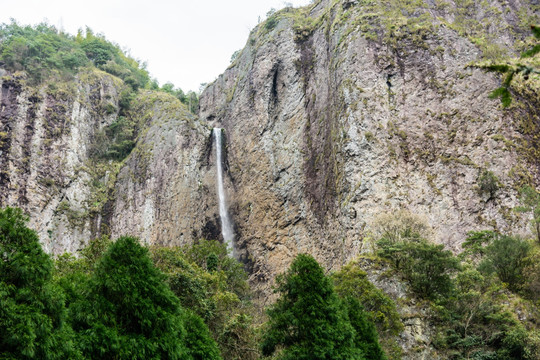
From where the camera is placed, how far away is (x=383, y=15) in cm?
3881

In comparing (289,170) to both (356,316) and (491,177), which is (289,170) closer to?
(491,177)

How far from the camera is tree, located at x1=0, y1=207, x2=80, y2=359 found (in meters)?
8.27

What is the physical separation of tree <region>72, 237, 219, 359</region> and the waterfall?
1081 inches

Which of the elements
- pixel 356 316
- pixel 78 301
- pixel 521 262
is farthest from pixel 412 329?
pixel 78 301

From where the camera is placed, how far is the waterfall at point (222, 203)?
138 feet

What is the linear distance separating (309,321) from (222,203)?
32.7 meters

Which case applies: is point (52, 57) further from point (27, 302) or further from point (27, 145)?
point (27, 302)

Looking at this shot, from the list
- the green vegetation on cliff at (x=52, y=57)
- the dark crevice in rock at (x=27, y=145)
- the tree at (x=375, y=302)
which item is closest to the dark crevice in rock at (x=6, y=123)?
the dark crevice in rock at (x=27, y=145)

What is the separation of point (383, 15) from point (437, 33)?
15.3 ft

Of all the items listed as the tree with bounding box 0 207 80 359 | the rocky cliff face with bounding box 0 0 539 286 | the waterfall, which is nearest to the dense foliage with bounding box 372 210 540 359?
the rocky cliff face with bounding box 0 0 539 286

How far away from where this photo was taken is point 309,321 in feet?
41.2

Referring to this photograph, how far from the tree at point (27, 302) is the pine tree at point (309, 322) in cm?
547

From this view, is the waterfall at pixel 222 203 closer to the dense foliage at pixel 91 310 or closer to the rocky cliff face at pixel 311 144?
the rocky cliff face at pixel 311 144

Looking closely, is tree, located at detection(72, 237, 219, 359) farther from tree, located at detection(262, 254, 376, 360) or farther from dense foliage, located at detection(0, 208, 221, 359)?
tree, located at detection(262, 254, 376, 360)
